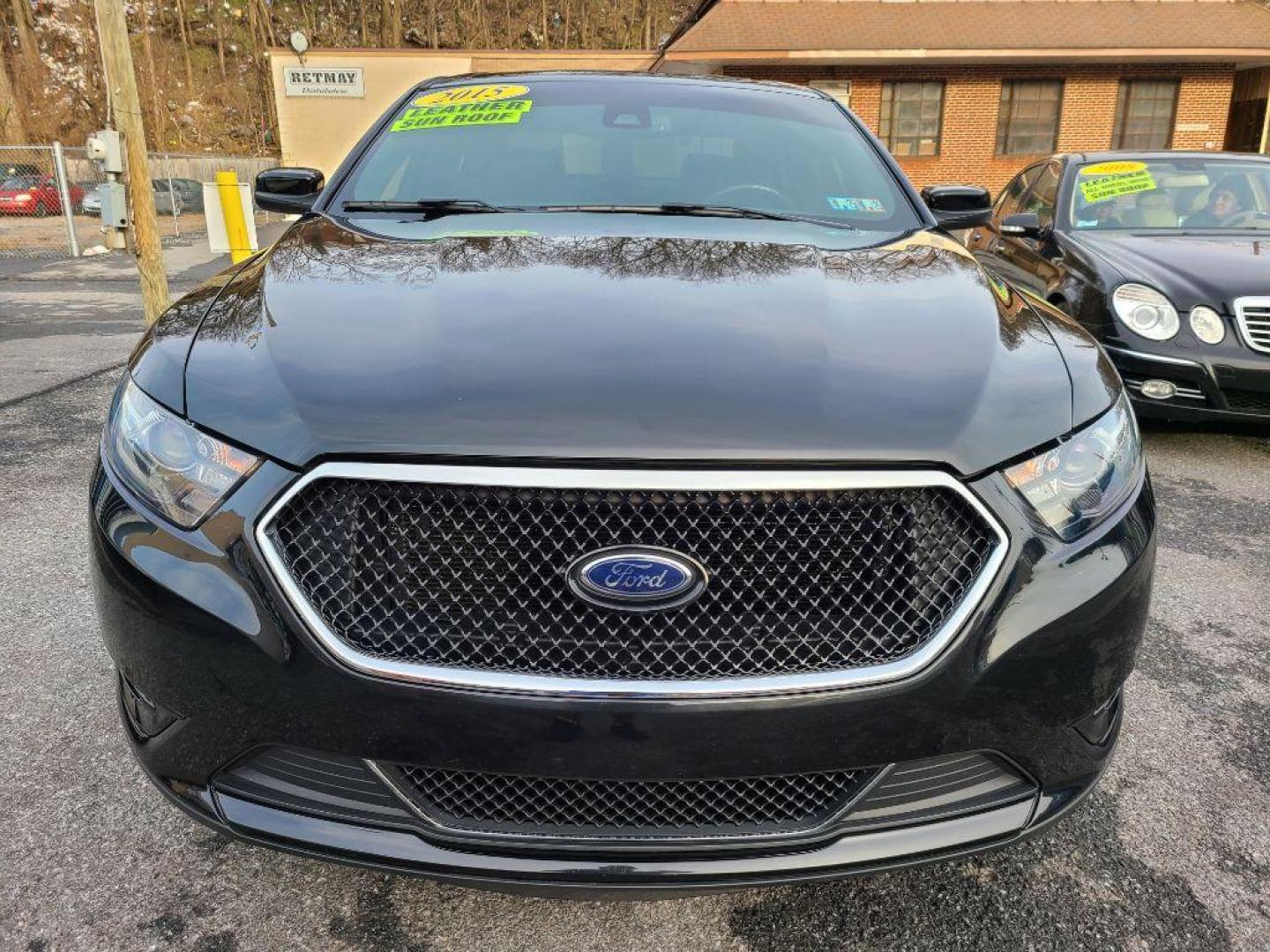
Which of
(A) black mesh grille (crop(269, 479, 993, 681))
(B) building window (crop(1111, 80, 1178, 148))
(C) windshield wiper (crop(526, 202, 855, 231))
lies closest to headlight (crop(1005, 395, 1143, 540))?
(A) black mesh grille (crop(269, 479, 993, 681))

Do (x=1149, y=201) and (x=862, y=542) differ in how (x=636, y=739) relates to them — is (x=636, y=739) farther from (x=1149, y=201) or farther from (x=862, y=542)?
(x=1149, y=201)

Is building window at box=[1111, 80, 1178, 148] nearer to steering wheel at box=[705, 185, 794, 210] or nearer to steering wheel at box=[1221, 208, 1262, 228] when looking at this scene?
steering wheel at box=[1221, 208, 1262, 228]

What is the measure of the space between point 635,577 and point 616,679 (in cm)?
14

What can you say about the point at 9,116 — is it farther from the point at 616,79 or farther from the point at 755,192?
the point at 755,192

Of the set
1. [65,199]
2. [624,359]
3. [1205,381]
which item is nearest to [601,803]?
[624,359]

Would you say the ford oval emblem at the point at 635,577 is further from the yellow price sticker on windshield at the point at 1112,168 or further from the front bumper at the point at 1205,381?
the yellow price sticker on windshield at the point at 1112,168

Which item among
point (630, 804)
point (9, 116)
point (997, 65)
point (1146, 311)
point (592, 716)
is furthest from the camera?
point (9, 116)

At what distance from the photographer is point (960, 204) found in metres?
3.03

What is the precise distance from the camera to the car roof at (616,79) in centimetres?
308

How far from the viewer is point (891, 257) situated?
208cm

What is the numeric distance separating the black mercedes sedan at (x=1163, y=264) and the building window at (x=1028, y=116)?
15.9m

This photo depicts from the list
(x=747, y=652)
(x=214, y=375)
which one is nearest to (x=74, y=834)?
(x=214, y=375)

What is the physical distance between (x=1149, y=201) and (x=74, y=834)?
5838mm

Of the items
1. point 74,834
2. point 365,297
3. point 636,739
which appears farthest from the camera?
point 74,834
